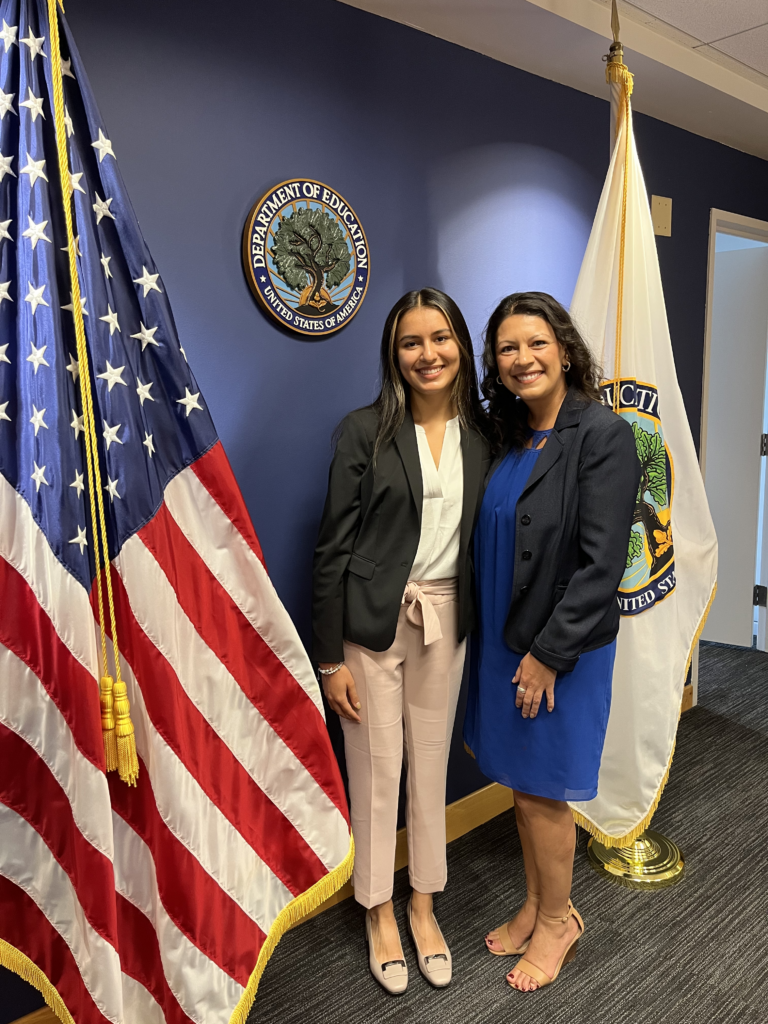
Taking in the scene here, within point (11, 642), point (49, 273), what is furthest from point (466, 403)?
point (11, 642)

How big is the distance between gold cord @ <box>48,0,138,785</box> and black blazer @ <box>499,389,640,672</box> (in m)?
0.86

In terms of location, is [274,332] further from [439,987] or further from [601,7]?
[439,987]

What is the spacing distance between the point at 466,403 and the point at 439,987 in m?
1.43

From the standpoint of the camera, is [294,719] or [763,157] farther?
[763,157]

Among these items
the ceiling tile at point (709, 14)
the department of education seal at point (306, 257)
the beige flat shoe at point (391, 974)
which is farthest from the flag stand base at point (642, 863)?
the ceiling tile at point (709, 14)

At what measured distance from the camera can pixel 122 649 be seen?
55.7 inches

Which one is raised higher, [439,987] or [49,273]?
[49,273]

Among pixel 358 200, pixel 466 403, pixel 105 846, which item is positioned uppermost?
pixel 358 200

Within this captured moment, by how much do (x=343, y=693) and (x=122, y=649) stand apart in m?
0.61

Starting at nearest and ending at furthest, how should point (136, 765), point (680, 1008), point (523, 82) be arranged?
point (136, 765) → point (680, 1008) → point (523, 82)

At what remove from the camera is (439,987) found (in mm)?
1915

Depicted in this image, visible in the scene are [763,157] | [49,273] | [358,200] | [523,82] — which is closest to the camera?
[49,273]

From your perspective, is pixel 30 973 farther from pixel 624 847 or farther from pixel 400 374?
pixel 624 847

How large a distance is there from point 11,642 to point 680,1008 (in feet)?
5.58
